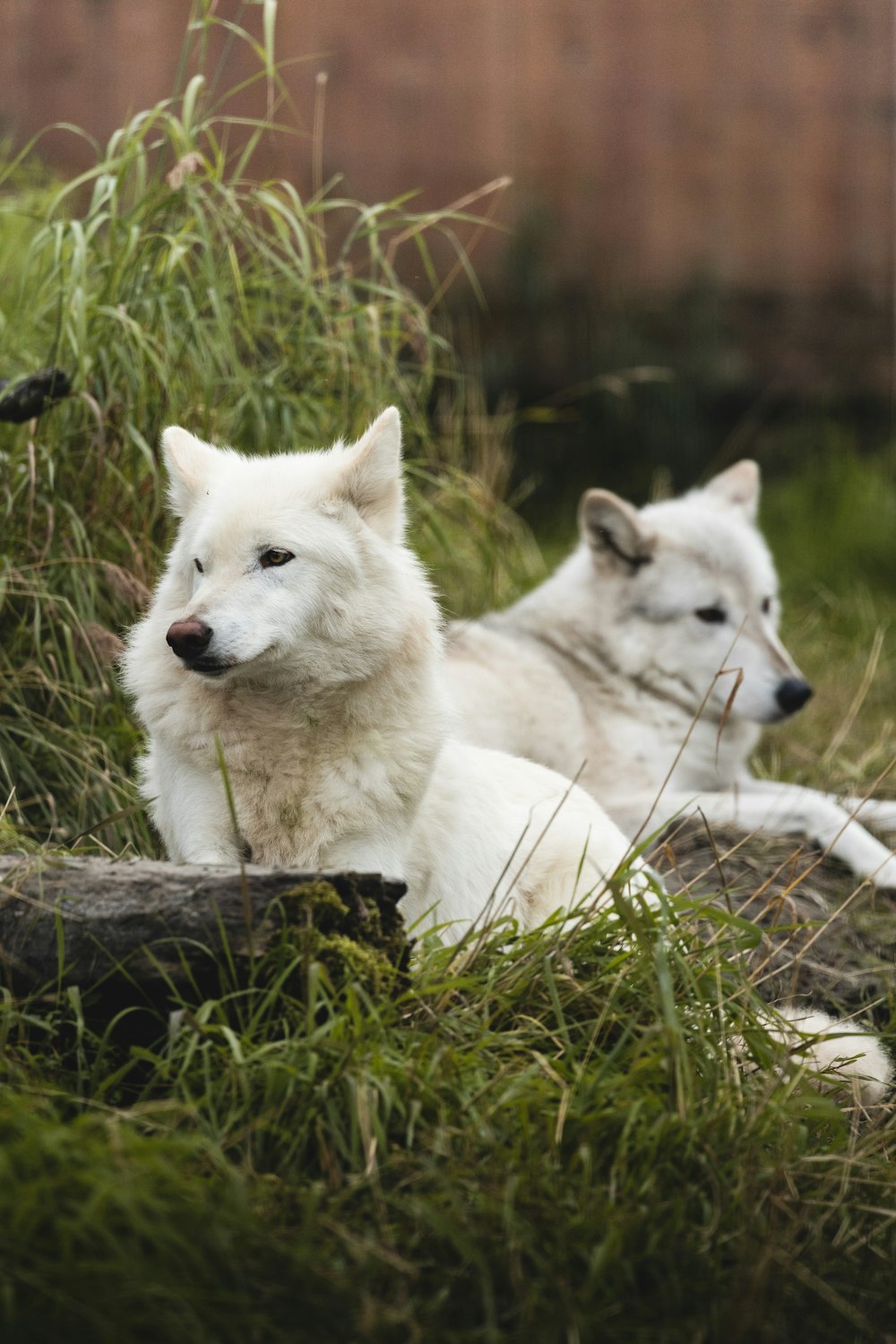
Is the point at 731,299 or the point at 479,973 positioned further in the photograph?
the point at 731,299

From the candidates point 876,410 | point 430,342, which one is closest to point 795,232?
point 876,410

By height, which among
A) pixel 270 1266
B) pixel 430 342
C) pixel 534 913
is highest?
pixel 430 342

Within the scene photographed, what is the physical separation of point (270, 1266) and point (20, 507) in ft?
8.57

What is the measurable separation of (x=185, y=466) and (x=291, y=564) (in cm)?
40

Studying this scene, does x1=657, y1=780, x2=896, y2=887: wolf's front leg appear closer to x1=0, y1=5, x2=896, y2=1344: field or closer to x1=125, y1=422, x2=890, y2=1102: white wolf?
x1=0, y1=5, x2=896, y2=1344: field

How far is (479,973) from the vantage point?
2.74 metres

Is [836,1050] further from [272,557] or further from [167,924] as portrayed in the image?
[272,557]

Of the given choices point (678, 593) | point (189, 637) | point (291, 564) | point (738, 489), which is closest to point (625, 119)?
point (738, 489)

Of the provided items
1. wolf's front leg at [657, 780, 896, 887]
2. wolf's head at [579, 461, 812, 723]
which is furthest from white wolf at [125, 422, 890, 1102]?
wolf's head at [579, 461, 812, 723]

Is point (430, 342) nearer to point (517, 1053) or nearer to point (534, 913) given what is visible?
point (534, 913)

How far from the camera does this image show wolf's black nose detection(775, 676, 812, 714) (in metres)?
4.91

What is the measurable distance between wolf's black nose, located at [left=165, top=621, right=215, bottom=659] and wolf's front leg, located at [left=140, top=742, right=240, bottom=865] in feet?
0.91

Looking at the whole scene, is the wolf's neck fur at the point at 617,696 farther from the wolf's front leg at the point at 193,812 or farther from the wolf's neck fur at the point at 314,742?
the wolf's front leg at the point at 193,812

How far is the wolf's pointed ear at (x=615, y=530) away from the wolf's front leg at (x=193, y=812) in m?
2.72
